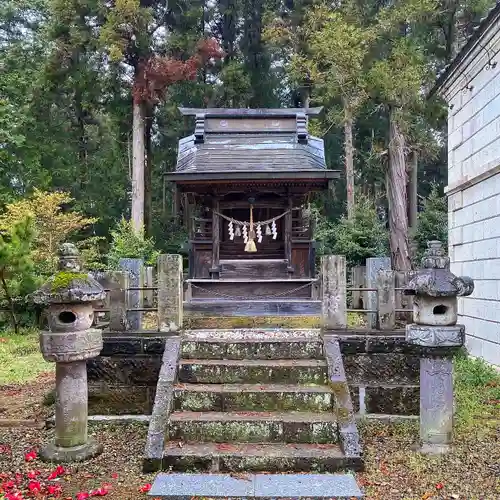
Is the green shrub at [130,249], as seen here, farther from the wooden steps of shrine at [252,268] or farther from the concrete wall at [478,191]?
the concrete wall at [478,191]

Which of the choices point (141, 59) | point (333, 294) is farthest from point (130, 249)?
point (333, 294)

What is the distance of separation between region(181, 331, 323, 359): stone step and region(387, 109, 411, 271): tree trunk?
36.4 feet

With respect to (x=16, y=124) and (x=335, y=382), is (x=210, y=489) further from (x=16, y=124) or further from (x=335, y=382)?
(x=16, y=124)

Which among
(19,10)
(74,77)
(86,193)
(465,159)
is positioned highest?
(19,10)

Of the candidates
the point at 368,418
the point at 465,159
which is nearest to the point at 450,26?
the point at 465,159

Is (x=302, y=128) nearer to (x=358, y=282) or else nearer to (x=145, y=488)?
(x=358, y=282)

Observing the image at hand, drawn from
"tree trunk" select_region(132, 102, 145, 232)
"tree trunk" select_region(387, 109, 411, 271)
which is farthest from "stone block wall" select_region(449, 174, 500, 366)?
"tree trunk" select_region(132, 102, 145, 232)

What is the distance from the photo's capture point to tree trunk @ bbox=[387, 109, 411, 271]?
Answer: 16.9 meters

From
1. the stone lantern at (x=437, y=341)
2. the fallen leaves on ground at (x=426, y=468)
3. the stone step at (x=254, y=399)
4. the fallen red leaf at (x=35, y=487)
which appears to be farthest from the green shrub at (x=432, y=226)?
the fallen red leaf at (x=35, y=487)

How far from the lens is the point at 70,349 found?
5.39 meters

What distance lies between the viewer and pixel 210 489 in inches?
178

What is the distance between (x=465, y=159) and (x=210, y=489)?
9.27 m

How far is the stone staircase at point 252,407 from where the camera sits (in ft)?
16.3

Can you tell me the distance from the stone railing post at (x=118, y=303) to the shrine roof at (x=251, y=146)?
4.48m
